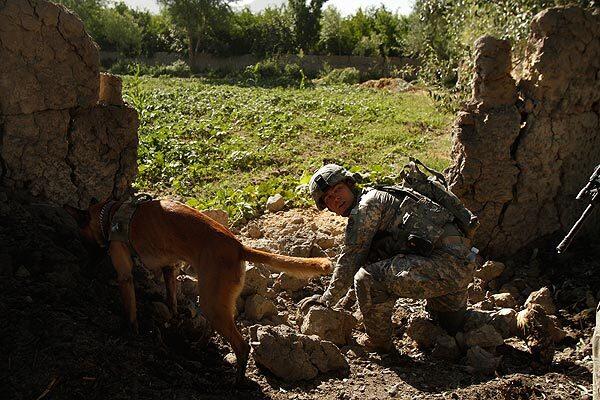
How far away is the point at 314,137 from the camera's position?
13781mm

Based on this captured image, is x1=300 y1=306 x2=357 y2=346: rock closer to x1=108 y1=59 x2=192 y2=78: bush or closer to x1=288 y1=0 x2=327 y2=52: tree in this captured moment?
x1=108 y1=59 x2=192 y2=78: bush

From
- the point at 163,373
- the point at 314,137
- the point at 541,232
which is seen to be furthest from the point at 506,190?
the point at 314,137

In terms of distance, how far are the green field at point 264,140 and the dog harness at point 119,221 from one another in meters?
3.38

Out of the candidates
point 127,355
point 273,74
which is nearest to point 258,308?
point 127,355

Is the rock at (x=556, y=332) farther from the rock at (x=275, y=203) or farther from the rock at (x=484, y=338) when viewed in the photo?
the rock at (x=275, y=203)

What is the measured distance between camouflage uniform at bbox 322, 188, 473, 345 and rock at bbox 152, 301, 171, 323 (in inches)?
52.6

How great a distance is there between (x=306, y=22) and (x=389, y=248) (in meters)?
35.2

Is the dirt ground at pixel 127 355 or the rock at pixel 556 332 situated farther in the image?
the rock at pixel 556 332

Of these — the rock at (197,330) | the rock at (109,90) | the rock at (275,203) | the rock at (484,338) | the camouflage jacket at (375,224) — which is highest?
the rock at (109,90)

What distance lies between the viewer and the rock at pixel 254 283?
230 inches

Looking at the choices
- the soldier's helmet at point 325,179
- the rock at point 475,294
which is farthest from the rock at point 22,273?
the rock at point 475,294

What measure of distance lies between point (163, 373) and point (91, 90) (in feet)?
9.32

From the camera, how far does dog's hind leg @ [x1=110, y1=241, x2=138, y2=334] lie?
4748mm

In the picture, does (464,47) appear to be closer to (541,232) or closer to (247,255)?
(541,232)
